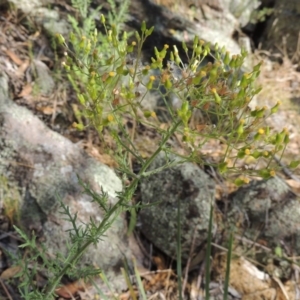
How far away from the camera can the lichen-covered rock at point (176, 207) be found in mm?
2344

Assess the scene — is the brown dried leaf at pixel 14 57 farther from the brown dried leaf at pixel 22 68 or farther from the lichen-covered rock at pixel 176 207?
the lichen-covered rock at pixel 176 207

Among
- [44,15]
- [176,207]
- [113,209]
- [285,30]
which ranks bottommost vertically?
[176,207]

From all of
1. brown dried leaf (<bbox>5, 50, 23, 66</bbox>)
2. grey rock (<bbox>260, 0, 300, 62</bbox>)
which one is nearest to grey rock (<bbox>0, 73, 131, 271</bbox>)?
brown dried leaf (<bbox>5, 50, 23, 66</bbox>)

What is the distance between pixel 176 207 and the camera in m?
2.41

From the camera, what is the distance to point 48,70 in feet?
9.88

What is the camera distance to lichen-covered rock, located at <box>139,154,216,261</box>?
7.69 feet

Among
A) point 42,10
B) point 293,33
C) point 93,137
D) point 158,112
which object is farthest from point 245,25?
point 93,137

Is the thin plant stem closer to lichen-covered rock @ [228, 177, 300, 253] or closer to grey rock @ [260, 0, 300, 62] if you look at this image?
lichen-covered rock @ [228, 177, 300, 253]

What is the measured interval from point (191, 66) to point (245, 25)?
3.77 metres

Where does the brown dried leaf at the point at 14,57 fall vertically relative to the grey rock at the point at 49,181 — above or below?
above

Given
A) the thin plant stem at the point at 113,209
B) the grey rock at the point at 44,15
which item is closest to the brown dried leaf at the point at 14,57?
the grey rock at the point at 44,15

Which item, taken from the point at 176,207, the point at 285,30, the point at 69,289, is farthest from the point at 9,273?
the point at 285,30

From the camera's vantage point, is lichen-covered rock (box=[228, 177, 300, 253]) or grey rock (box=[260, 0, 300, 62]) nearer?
lichen-covered rock (box=[228, 177, 300, 253])

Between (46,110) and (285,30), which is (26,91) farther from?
(285,30)
